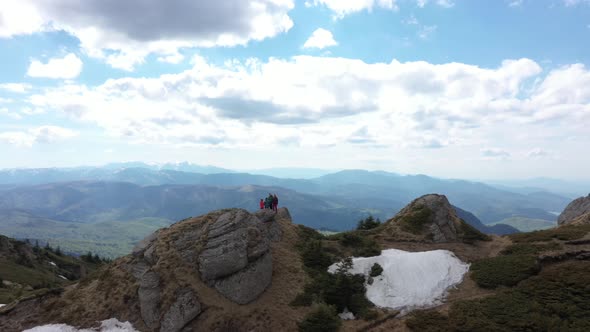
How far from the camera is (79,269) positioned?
131 metres

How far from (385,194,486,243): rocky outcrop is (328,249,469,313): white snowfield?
21.5 ft

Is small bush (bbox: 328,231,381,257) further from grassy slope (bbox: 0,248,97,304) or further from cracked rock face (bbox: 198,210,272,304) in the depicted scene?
grassy slope (bbox: 0,248,97,304)

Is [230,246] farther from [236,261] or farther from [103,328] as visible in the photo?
[103,328]

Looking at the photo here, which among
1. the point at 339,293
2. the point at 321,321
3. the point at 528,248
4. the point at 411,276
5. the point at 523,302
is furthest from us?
the point at 528,248

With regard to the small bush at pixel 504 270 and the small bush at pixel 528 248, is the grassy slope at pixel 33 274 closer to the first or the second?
the small bush at pixel 504 270

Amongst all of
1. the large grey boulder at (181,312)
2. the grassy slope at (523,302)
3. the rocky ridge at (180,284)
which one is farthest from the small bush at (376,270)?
the large grey boulder at (181,312)

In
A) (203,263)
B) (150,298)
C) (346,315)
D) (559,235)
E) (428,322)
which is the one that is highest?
(559,235)

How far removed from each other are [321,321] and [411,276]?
13074mm

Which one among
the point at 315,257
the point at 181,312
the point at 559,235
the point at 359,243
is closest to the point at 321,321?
the point at 315,257

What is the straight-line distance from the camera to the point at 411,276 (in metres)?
36.4

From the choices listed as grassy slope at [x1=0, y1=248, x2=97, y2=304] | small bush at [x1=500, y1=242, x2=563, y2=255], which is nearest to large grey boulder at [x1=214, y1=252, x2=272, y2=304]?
small bush at [x1=500, y1=242, x2=563, y2=255]

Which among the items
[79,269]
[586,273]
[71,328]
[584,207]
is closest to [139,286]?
[71,328]

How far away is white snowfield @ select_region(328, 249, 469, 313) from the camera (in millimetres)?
33000

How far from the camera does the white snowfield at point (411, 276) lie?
108 ft
